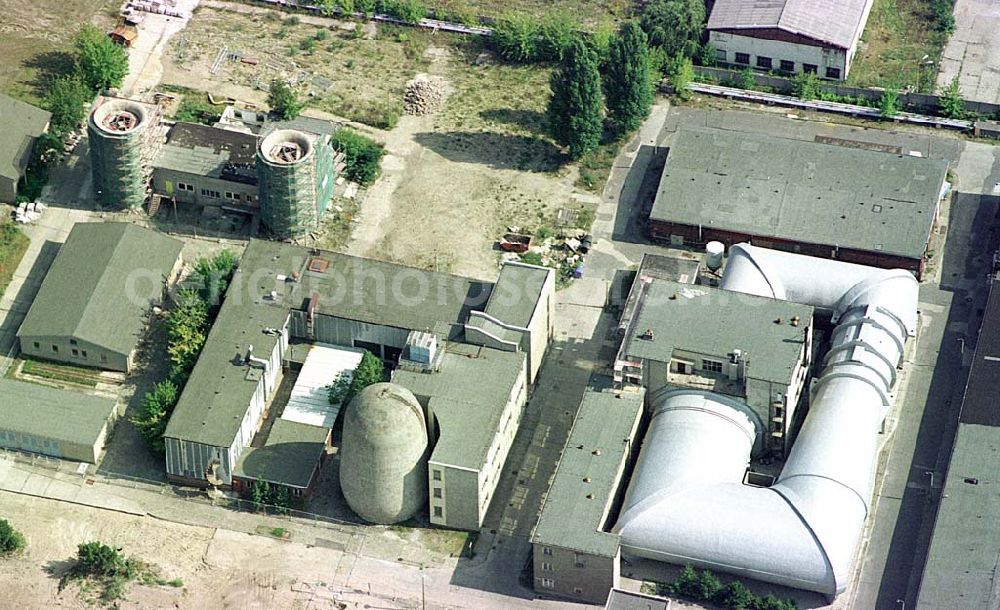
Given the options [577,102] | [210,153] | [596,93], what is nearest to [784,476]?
[577,102]

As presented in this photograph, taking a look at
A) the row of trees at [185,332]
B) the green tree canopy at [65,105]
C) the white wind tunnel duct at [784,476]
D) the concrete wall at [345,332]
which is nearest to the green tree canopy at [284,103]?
the green tree canopy at [65,105]

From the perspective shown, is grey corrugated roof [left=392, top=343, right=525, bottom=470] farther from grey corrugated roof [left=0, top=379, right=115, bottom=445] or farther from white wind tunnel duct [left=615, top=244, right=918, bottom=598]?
grey corrugated roof [left=0, top=379, right=115, bottom=445]

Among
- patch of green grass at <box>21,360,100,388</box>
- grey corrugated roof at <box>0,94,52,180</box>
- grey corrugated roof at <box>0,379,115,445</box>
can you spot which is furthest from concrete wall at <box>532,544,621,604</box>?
grey corrugated roof at <box>0,94,52,180</box>

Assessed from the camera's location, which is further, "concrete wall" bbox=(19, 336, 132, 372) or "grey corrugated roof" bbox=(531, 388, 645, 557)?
"concrete wall" bbox=(19, 336, 132, 372)

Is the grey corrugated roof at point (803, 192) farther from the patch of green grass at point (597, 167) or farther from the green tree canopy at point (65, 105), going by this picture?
the green tree canopy at point (65, 105)

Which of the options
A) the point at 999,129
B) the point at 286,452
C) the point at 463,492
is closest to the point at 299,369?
the point at 286,452

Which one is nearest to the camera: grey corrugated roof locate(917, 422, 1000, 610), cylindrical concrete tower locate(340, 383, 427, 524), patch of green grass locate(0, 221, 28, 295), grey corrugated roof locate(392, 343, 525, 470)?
grey corrugated roof locate(917, 422, 1000, 610)

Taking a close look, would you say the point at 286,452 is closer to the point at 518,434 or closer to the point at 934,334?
the point at 518,434

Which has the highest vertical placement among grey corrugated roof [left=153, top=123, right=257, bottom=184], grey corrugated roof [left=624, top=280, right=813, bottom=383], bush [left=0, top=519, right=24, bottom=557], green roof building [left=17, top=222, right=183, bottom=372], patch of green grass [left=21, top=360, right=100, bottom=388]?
grey corrugated roof [left=624, top=280, right=813, bottom=383]
